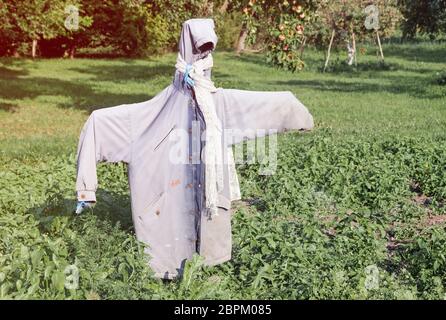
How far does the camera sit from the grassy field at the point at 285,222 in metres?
5.48

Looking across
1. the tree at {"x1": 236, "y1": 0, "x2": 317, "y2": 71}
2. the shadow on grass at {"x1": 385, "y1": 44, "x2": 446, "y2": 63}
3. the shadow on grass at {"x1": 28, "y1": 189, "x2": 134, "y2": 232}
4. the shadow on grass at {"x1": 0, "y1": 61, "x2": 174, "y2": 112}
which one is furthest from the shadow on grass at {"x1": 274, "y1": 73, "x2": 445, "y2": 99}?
the shadow on grass at {"x1": 28, "y1": 189, "x2": 134, "y2": 232}

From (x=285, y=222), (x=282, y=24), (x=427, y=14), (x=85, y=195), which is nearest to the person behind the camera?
(x=85, y=195)

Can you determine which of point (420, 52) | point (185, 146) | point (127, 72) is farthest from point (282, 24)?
point (420, 52)

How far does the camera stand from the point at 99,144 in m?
5.72

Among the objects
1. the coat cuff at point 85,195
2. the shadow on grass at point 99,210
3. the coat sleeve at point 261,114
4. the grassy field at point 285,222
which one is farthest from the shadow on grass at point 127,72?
the coat cuff at point 85,195

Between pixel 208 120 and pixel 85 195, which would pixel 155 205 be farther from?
pixel 208 120

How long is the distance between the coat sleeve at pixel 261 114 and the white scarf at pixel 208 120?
188mm

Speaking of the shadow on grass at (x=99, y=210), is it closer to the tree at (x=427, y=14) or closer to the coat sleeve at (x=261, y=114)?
the coat sleeve at (x=261, y=114)

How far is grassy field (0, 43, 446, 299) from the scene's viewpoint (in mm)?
5477

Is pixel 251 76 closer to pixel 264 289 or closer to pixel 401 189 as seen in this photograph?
pixel 401 189

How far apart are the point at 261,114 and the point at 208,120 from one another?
440mm

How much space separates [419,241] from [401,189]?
8.28 ft

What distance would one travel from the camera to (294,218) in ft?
26.3

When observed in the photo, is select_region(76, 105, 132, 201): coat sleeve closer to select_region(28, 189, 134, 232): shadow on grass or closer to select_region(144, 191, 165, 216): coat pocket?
select_region(144, 191, 165, 216): coat pocket
